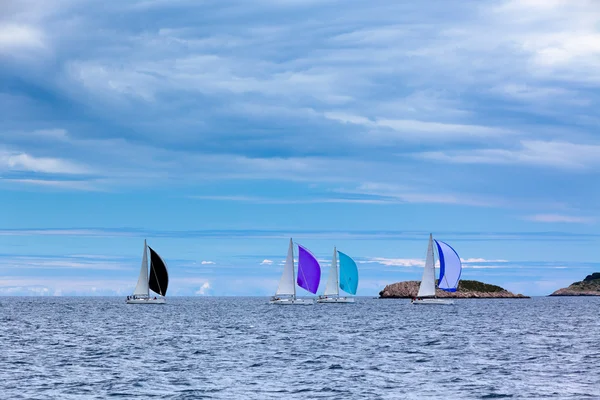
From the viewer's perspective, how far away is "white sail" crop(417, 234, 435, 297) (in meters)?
142

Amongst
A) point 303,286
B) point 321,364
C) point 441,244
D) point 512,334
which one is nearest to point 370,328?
point 512,334

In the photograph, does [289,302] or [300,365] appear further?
[289,302]

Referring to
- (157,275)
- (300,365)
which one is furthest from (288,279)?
(300,365)

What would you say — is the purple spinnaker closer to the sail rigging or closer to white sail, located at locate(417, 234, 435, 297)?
the sail rigging

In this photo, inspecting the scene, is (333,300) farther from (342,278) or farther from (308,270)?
(308,270)

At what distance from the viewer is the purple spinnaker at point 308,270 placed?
499 feet

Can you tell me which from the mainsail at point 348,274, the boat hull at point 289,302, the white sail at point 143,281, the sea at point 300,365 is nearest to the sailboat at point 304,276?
the boat hull at point 289,302

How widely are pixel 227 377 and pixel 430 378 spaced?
1072 cm

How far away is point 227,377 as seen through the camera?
40.4 meters

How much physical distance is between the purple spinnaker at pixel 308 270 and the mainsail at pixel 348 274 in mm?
11618

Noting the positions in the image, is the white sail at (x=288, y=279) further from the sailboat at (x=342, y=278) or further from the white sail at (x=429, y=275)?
the white sail at (x=429, y=275)

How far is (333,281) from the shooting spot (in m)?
166

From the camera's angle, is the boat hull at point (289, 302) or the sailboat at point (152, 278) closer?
the sailboat at point (152, 278)

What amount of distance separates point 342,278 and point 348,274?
1584 mm
